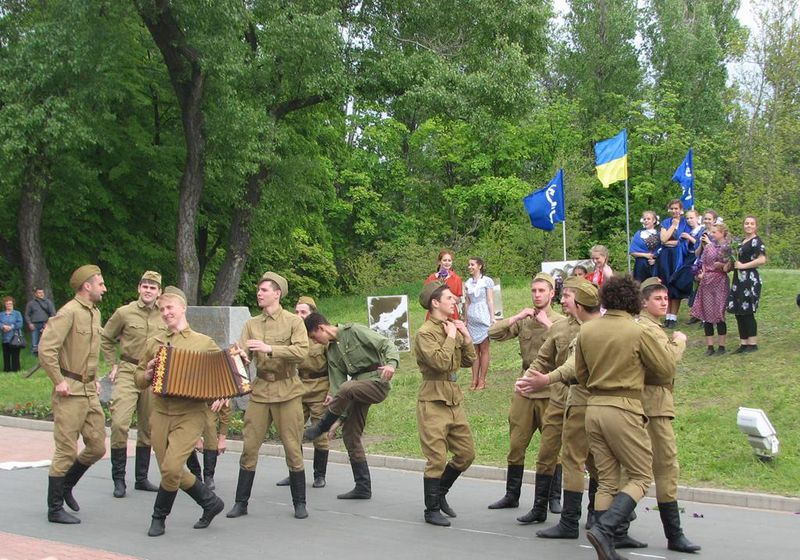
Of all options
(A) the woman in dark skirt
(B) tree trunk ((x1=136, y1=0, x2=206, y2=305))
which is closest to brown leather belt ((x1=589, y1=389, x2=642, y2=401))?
Result: (A) the woman in dark skirt

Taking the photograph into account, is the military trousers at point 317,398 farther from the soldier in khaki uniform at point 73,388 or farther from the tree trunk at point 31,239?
the tree trunk at point 31,239

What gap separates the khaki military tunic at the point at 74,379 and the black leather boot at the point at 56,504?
0.24 feet

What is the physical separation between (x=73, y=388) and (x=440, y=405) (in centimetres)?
336

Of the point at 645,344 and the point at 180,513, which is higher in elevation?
the point at 645,344

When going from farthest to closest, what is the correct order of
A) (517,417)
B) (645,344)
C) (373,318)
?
(373,318)
(517,417)
(645,344)

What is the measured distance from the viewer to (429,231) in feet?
171

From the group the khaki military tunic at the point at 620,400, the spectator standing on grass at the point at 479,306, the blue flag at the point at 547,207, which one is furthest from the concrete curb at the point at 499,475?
the blue flag at the point at 547,207

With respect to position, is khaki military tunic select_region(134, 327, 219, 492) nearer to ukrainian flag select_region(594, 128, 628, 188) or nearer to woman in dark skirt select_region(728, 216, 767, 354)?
woman in dark skirt select_region(728, 216, 767, 354)

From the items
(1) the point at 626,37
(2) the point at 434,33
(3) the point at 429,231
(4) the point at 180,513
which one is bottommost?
(4) the point at 180,513

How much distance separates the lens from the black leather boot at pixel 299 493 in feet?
30.6

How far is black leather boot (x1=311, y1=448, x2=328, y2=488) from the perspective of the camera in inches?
437

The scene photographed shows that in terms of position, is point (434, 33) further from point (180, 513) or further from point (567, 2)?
point (567, 2)

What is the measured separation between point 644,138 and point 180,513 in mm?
45614

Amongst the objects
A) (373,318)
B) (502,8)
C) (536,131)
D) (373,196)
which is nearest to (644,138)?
(536,131)
